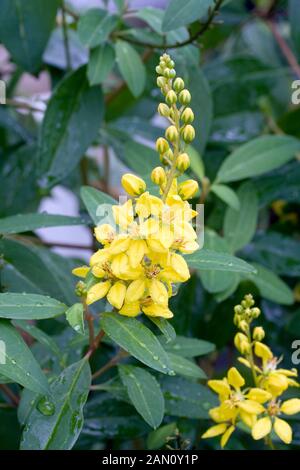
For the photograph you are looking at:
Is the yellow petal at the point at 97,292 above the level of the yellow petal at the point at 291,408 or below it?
above

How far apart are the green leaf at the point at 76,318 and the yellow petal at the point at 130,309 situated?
0.14ft

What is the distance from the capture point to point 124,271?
2.47ft

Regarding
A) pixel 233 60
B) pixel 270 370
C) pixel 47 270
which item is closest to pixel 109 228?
pixel 270 370

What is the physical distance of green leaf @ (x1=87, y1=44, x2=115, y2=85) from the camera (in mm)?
1213

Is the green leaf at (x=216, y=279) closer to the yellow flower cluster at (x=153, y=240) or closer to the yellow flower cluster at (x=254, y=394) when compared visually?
the yellow flower cluster at (x=254, y=394)

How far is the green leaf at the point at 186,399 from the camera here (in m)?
1.04

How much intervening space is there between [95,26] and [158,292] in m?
0.59

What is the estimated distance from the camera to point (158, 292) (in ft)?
2.53

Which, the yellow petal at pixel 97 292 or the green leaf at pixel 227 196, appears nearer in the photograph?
the yellow petal at pixel 97 292

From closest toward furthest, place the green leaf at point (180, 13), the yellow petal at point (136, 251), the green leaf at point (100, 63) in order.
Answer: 1. the yellow petal at point (136, 251)
2. the green leaf at point (180, 13)
3. the green leaf at point (100, 63)

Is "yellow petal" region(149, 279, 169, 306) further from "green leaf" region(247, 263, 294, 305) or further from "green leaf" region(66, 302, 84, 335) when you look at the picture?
"green leaf" region(247, 263, 294, 305)

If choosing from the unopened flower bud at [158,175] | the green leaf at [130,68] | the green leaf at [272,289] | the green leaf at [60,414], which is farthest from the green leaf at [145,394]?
the green leaf at [130,68]

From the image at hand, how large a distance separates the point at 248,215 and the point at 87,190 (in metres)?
0.42

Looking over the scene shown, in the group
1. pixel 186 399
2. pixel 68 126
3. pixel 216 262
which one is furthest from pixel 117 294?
pixel 68 126
